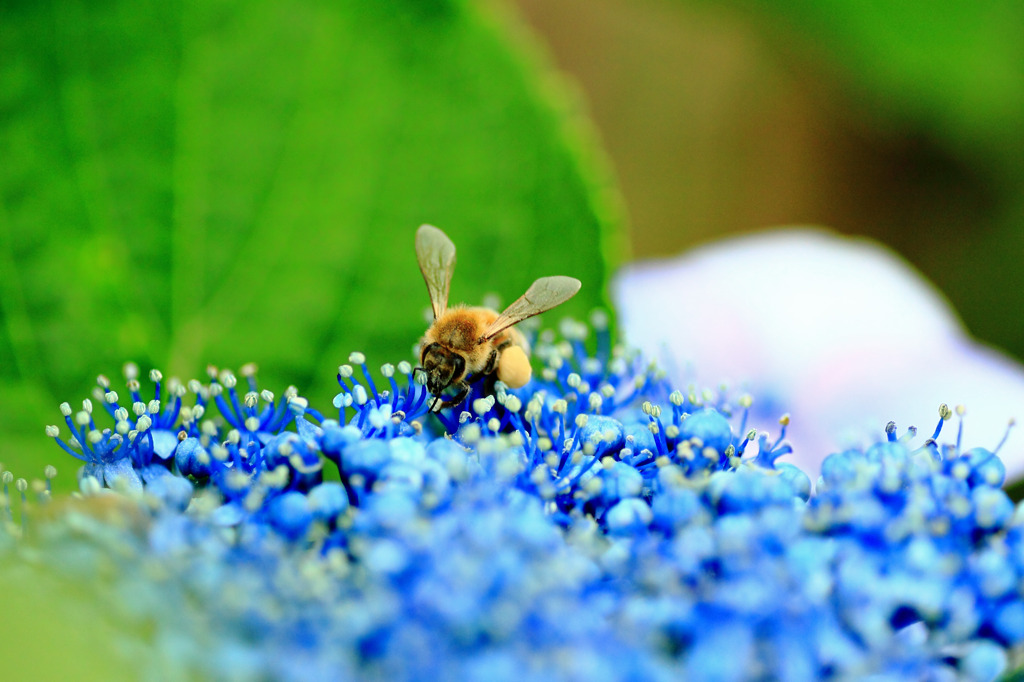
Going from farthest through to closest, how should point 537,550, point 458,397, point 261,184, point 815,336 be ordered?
1. point 815,336
2. point 261,184
3. point 458,397
4. point 537,550

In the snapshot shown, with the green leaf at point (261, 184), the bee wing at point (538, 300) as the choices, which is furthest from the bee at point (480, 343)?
the green leaf at point (261, 184)

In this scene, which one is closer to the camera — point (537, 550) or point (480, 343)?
point (537, 550)

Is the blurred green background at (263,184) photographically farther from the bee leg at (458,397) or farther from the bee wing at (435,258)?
the bee leg at (458,397)

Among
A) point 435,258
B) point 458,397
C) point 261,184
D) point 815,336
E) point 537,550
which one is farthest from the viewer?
point 815,336

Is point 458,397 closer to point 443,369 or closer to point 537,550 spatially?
point 443,369

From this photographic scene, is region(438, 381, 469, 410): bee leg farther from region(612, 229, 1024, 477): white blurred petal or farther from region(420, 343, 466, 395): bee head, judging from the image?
region(612, 229, 1024, 477): white blurred petal

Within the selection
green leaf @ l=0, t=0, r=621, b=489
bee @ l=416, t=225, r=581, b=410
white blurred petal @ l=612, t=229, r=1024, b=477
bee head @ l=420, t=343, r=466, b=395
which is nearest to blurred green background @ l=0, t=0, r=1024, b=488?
green leaf @ l=0, t=0, r=621, b=489

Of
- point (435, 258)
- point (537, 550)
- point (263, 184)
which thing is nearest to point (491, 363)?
point (435, 258)

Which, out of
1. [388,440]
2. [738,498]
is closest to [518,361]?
[388,440]

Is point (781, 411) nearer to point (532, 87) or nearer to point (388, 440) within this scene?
point (532, 87)
